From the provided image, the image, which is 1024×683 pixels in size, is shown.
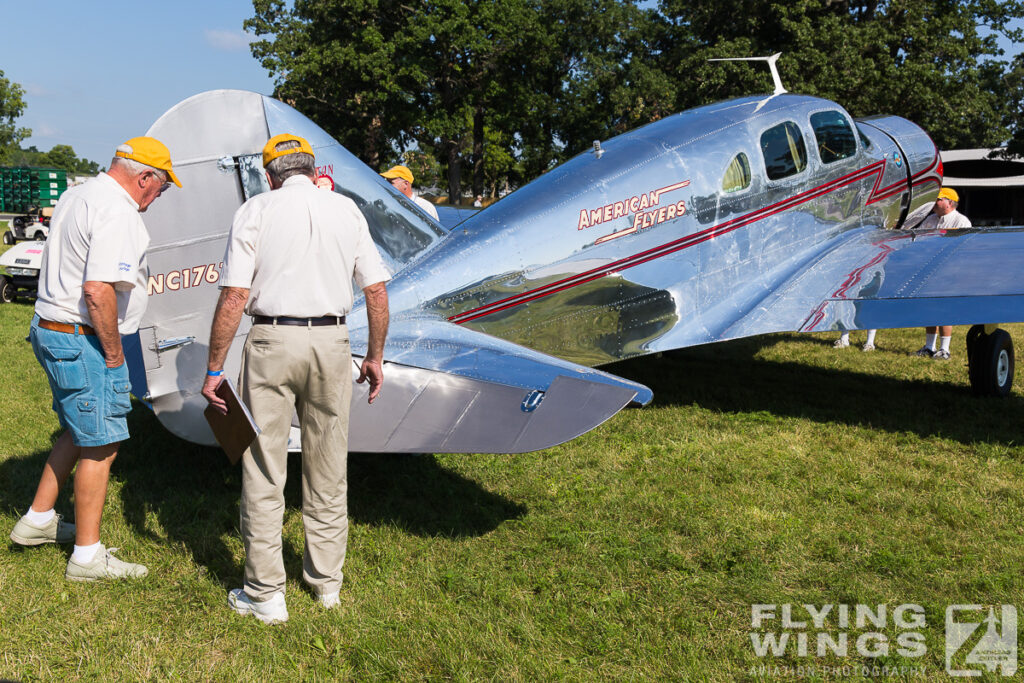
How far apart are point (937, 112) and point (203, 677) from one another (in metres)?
28.6

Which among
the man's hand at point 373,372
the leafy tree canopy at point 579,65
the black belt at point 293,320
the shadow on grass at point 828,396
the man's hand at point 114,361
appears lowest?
the shadow on grass at point 828,396

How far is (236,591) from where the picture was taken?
3.66 metres

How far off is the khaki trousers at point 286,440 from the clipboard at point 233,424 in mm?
102

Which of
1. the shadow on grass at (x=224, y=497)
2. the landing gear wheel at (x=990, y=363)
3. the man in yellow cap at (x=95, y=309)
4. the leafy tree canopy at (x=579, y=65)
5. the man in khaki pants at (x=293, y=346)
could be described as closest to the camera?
the man in khaki pants at (x=293, y=346)

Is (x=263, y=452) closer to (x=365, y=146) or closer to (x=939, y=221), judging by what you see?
(x=939, y=221)

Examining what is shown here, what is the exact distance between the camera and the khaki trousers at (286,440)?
10.9 feet

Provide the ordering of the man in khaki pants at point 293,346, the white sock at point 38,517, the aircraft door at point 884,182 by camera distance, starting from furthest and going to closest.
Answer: the aircraft door at point 884,182 < the white sock at point 38,517 < the man in khaki pants at point 293,346

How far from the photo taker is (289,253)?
3312 mm

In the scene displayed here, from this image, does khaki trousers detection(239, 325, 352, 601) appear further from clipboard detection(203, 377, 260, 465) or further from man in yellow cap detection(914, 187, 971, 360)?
man in yellow cap detection(914, 187, 971, 360)

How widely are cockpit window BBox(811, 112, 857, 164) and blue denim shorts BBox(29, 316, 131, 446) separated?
6523 millimetres

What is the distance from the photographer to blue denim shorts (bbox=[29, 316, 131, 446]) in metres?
3.66

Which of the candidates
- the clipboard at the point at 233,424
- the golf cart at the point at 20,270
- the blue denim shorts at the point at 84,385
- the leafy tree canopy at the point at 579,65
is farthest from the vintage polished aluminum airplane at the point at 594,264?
the leafy tree canopy at the point at 579,65

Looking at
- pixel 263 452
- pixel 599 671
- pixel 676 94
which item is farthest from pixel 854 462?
pixel 676 94

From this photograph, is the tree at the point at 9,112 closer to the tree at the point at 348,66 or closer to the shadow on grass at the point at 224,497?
the tree at the point at 348,66
